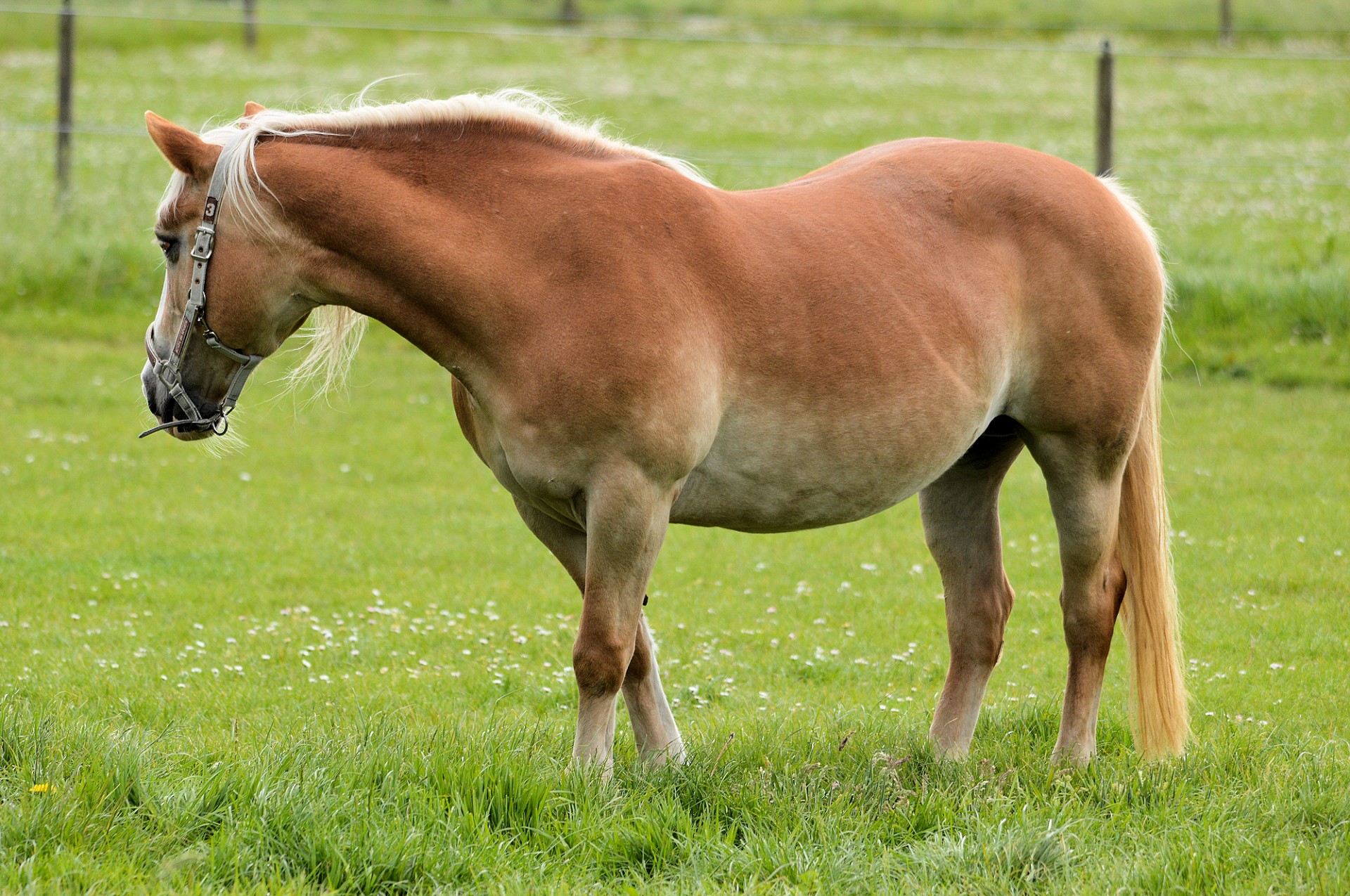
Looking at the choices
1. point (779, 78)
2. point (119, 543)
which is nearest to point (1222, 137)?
point (779, 78)

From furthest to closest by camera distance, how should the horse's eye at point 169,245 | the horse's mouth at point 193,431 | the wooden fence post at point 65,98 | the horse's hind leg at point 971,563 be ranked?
1. the wooden fence post at point 65,98
2. the horse's hind leg at point 971,563
3. the horse's mouth at point 193,431
4. the horse's eye at point 169,245

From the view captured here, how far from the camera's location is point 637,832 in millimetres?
3293

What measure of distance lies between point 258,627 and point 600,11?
25996mm

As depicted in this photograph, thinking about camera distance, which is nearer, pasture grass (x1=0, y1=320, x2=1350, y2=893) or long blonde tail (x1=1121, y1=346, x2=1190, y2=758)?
pasture grass (x1=0, y1=320, x2=1350, y2=893)

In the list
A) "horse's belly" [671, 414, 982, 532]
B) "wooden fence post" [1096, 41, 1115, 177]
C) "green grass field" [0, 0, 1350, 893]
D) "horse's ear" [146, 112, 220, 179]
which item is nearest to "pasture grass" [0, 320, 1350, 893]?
"green grass field" [0, 0, 1350, 893]

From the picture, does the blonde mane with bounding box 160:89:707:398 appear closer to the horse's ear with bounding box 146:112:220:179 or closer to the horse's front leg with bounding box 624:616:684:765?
the horse's ear with bounding box 146:112:220:179

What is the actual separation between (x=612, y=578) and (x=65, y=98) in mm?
10378

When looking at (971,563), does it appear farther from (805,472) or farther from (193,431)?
(193,431)

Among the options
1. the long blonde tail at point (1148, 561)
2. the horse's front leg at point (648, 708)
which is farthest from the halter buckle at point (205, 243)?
the long blonde tail at point (1148, 561)

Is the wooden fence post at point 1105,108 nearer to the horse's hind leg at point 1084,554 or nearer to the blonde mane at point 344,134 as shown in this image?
the horse's hind leg at point 1084,554

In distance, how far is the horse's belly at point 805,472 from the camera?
12.1 ft

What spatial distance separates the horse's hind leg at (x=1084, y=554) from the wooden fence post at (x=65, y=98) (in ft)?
33.3

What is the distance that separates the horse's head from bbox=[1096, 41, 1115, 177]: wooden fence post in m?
8.73

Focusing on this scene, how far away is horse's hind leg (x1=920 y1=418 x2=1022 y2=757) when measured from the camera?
4402 millimetres
